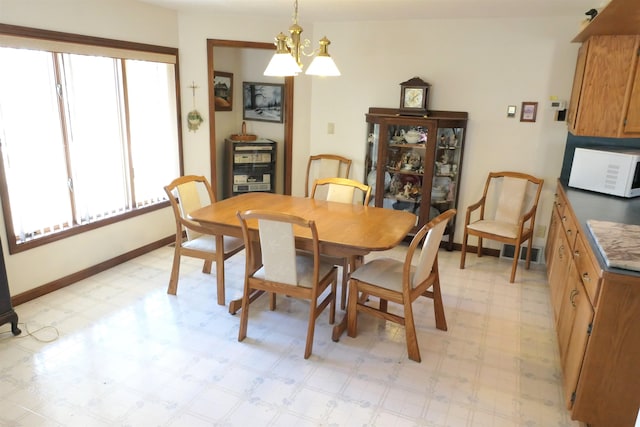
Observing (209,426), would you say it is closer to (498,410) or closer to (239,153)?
(498,410)

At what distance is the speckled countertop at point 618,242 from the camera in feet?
6.10

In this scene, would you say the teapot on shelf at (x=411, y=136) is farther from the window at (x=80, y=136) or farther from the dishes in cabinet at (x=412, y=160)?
the window at (x=80, y=136)

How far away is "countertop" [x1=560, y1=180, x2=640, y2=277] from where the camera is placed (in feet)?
7.78

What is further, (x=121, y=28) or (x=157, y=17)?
(x=157, y=17)

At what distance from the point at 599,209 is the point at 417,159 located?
1811 mm

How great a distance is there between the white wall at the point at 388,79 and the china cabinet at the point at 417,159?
0.13 m

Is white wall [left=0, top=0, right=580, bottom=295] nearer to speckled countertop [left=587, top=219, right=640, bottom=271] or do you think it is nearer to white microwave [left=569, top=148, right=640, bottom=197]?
white microwave [left=569, top=148, right=640, bottom=197]

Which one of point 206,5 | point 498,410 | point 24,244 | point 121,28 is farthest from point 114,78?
point 498,410

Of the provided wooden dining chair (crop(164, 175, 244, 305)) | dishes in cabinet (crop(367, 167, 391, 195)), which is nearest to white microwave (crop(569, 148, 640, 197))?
dishes in cabinet (crop(367, 167, 391, 195))

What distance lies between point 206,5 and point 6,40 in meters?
1.59

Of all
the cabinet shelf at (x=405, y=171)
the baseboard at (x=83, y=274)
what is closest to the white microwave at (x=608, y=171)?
the cabinet shelf at (x=405, y=171)

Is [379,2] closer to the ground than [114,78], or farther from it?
farther from it

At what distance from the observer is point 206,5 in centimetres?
377

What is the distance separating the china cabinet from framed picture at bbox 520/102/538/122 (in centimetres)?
50
